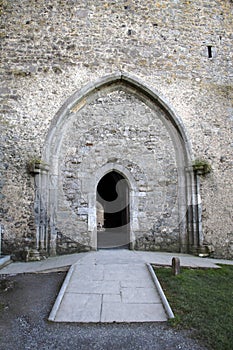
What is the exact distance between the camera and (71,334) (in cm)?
306

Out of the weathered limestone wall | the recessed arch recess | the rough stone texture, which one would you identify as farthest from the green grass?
the rough stone texture

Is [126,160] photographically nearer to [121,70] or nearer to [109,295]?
[121,70]

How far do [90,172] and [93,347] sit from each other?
4.88 meters

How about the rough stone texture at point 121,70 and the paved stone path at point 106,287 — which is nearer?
the paved stone path at point 106,287

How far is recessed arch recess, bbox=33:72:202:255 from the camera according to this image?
6926 mm

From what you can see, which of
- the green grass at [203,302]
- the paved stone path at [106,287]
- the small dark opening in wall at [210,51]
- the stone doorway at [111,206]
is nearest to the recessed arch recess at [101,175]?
the paved stone path at [106,287]

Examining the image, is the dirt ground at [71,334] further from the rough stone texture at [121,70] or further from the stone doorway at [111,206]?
the stone doorway at [111,206]

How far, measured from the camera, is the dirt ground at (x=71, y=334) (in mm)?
2850

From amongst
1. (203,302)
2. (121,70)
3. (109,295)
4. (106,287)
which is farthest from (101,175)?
(203,302)

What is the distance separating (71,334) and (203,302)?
6.10ft

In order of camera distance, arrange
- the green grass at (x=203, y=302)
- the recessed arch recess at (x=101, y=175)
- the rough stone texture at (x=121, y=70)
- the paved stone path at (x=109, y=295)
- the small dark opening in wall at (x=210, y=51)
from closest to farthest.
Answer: the green grass at (x=203, y=302) → the paved stone path at (x=109, y=295) → the recessed arch recess at (x=101, y=175) → the rough stone texture at (x=121, y=70) → the small dark opening in wall at (x=210, y=51)

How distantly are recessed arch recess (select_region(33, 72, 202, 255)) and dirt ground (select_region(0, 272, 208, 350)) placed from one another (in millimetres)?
3096

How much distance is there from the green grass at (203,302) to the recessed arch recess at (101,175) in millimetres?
1939

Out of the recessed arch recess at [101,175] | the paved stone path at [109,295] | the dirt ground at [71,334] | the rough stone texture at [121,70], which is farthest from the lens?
the rough stone texture at [121,70]
